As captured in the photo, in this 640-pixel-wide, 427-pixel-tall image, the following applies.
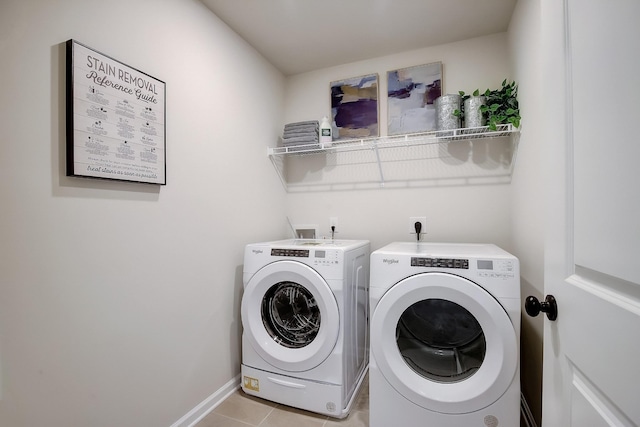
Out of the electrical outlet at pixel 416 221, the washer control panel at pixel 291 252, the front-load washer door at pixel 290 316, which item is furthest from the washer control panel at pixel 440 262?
the electrical outlet at pixel 416 221

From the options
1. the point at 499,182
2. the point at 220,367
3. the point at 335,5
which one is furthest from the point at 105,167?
the point at 499,182

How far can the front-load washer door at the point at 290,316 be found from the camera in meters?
1.65

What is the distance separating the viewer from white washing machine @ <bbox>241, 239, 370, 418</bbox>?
5.43 ft

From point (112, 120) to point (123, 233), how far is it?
0.48 meters

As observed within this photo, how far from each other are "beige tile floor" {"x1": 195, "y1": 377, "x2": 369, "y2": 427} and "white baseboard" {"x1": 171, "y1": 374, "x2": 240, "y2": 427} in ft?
0.08

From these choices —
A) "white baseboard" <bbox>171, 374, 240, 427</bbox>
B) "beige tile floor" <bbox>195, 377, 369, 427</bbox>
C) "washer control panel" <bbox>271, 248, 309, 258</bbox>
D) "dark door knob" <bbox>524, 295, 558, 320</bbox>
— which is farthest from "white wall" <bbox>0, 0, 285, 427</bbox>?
"dark door knob" <bbox>524, 295, 558, 320</bbox>

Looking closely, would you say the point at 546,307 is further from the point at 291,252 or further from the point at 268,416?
the point at 268,416

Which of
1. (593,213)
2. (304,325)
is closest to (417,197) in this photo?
(304,325)

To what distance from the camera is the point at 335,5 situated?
1801mm

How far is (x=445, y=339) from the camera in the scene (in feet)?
5.10

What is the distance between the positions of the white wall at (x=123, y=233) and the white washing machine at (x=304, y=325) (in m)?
0.24

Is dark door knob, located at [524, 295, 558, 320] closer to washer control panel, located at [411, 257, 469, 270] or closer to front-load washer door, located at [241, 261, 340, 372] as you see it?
washer control panel, located at [411, 257, 469, 270]

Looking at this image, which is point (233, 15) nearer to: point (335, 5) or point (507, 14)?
point (335, 5)

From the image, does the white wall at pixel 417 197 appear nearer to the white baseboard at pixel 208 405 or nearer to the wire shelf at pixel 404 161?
the wire shelf at pixel 404 161
